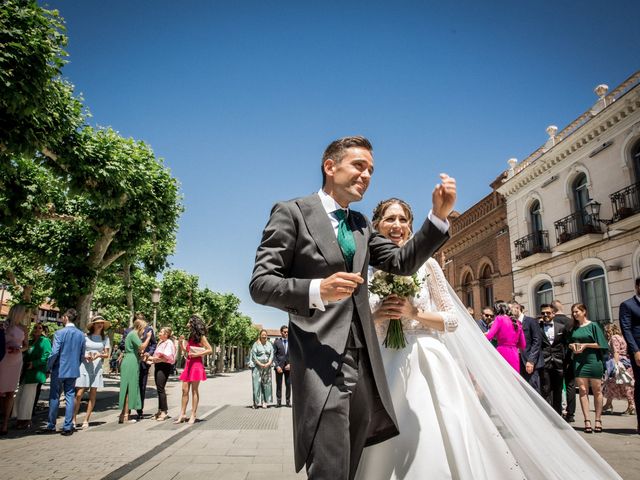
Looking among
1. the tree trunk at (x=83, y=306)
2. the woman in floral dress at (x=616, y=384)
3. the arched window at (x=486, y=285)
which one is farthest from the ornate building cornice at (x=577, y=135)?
the tree trunk at (x=83, y=306)

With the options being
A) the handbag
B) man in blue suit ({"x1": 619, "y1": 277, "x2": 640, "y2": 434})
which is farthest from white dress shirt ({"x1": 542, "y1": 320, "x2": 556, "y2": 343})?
the handbag

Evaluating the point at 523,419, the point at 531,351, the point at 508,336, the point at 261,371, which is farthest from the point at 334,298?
the point at 261,371

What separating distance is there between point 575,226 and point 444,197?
20022mm

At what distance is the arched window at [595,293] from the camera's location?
1747 centimetres

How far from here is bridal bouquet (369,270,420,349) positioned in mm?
2982

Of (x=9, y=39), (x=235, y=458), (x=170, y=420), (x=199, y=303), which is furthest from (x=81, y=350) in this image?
(x=199, y=303)

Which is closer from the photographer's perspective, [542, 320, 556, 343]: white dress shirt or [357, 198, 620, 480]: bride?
[357, 198, 620, 480]: bride

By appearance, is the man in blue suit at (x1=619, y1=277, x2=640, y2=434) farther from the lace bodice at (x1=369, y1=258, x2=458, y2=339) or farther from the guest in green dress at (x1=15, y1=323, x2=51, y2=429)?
the guest in green dress at (x1=15, y1=323, x2=51, y2=429)

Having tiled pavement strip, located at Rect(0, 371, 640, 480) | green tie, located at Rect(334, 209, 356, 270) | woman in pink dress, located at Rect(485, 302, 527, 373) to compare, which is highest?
green tie, located at Rect(334, 209, 356, 270)

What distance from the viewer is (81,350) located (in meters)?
8.45

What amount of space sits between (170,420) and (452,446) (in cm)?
852

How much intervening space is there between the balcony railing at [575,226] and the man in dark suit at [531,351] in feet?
37.2

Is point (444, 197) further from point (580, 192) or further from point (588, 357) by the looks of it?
point (580, 192)

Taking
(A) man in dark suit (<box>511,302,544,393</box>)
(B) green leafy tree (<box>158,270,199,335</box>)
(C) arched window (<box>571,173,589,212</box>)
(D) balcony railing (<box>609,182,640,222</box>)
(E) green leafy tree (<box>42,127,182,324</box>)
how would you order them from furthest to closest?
(B) green leafy tree (<box>158,270,199,335</box>)
(C) arched window (<box>571,173,589,212</box>)
(D) balcony railing (<box>609,182,640,222</box>)
(E) green leafy tree (<box>42,127,182,324</box>)
(A) man in dark suit (<box>511,302,544,393</box>)
